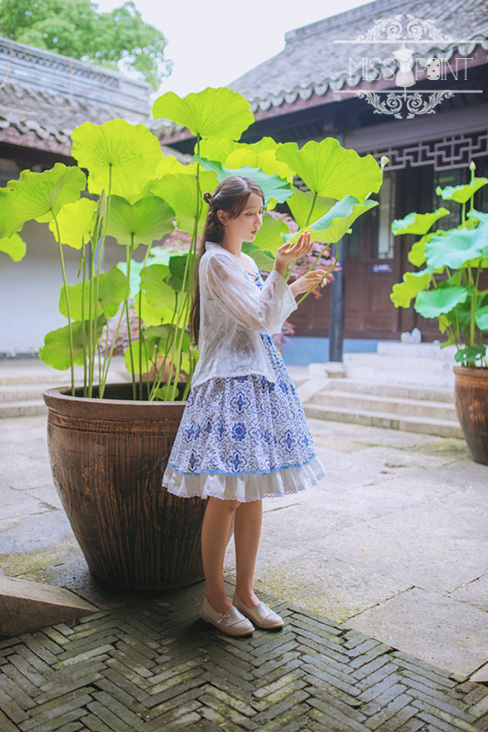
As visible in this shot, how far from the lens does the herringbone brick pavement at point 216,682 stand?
152 cm

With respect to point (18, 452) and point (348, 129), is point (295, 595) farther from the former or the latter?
point (348, 129)

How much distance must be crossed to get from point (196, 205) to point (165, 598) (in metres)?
1.41

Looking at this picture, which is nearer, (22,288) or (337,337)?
(337,337)

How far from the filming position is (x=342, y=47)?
9.87 meters

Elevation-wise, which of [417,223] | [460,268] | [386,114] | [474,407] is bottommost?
[474,407]

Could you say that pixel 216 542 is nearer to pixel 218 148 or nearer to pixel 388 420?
pixel 218 148

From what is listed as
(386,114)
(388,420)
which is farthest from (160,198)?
(386,114)

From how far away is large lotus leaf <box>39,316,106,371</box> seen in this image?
2549 millimetres

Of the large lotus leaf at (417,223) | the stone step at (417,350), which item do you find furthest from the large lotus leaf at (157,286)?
the stone step at (417,350)

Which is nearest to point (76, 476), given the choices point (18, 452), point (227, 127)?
point (227, 127)

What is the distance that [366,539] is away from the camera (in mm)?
2889

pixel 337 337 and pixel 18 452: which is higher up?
pixel 337 337

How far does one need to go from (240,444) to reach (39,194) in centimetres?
118

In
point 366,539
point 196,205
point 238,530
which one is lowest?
point 366,539
